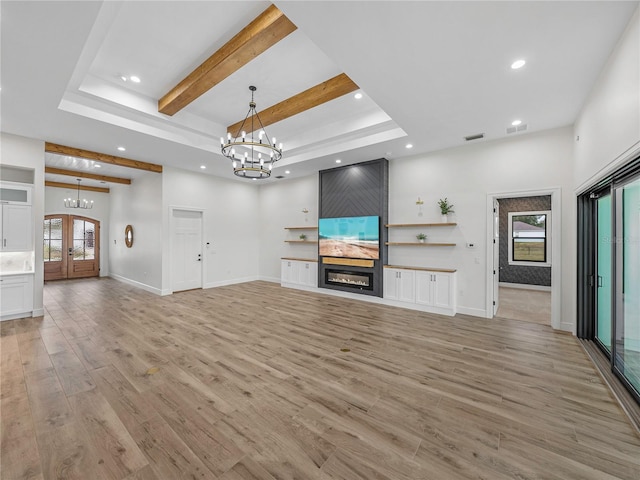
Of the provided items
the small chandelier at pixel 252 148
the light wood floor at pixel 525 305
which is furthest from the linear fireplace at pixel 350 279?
the small chandelier at pixel 252 148

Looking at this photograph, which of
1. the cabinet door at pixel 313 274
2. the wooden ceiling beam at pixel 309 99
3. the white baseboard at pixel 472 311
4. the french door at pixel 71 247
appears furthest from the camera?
the french door at pixel 71 247

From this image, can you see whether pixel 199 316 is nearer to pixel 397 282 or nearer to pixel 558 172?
pixel 397 282

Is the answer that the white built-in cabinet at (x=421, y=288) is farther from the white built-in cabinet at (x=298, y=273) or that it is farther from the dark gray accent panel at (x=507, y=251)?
the dark gray accent panel at (x=507, y=251)

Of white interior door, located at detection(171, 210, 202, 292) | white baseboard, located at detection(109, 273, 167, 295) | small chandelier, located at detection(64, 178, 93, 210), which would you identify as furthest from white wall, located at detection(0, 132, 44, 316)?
small chandelier, located at detection(64, 178, 93, 210)

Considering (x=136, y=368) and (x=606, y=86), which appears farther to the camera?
(x=136, y=368)

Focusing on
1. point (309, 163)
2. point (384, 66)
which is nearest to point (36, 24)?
point (384, 66)

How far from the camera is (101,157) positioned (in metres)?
5.91

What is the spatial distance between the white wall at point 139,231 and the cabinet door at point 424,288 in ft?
20.6

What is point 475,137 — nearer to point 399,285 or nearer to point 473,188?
point 473,188

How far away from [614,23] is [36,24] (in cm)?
508

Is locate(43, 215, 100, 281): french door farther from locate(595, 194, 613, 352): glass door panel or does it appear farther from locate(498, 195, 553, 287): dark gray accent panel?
locate(498, 195, 553, 287): dark gray accent panel

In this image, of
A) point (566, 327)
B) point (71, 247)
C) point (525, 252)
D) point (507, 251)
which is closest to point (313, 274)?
point (566, 327)

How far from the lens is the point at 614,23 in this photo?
2.31 m

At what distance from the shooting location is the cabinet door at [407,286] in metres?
5.61
